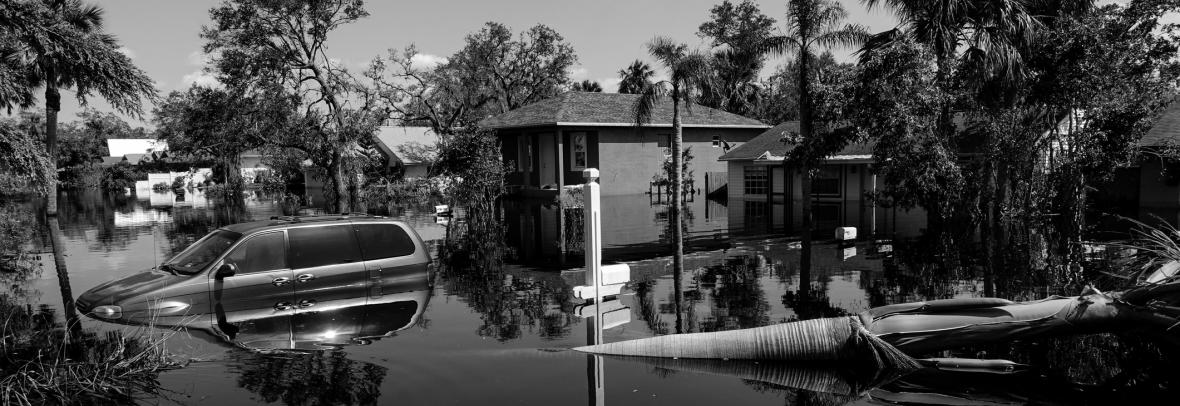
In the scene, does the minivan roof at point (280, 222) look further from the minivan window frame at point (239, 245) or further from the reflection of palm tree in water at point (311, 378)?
the reflection of palm tree in water at point (311, 378)

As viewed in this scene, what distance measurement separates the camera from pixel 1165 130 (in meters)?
25.5

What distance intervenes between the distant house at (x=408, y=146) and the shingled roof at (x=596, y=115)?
9.30 m

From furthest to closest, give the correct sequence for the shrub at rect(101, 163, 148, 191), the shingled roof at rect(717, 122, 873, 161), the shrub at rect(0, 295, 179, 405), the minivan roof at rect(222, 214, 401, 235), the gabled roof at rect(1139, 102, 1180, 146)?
the shrub at rect(101, 163, 148, 191)
the shingled roof at rect(717, 122, 873, 161)
the gabled roof at rect(1139, 102, 1180, 146)
the minivan roof at rect(222, 214, 401, 235)
the shrub at rect(0, 295, 179, 405)

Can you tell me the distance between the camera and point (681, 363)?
7.73 metres

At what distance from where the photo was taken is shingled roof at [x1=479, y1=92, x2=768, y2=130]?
37.2m

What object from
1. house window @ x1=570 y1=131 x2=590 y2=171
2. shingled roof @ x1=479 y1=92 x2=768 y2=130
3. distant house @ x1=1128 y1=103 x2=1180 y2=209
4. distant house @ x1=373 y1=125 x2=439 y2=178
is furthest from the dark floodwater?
distant house @ x1=373 y1=125 x2=439 y2=178

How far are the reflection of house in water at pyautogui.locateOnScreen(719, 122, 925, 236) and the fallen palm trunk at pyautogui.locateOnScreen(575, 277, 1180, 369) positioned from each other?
13701mm

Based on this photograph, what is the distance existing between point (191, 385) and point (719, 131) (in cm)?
3716

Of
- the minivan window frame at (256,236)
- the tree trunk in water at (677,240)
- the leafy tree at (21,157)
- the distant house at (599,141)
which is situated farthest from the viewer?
the distant house at (599,141)

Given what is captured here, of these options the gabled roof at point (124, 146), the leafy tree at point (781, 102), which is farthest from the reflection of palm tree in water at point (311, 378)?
the gabled roof at point (124, 146)

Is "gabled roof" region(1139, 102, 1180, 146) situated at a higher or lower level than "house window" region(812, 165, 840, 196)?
higher

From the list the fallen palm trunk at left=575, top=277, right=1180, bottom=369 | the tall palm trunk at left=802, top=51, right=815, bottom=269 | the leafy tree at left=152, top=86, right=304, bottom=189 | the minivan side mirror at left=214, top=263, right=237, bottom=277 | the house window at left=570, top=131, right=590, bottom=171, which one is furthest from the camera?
the house window at left=570, top=131, right=590, bottom=171

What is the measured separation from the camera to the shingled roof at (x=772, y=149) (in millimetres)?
29828

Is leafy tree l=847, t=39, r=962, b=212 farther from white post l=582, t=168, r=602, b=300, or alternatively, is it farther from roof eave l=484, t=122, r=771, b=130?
roof eave l=484, t=122, r=771, b=130
